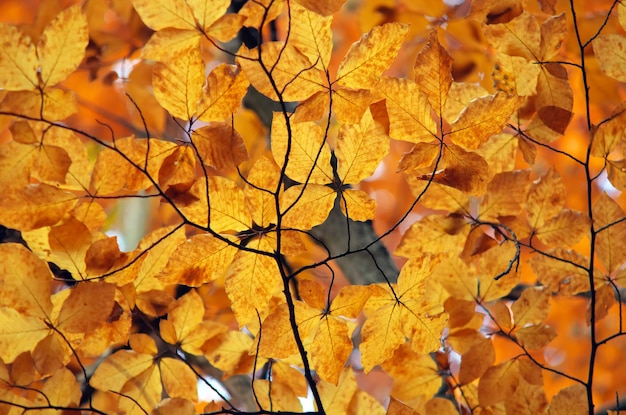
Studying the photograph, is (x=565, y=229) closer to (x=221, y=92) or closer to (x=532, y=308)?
(x=532, y=308)

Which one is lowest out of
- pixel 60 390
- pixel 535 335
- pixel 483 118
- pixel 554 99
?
pixel 60 390

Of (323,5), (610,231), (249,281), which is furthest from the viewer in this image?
(610,231)

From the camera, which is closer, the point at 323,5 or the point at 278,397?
the point at 323,5

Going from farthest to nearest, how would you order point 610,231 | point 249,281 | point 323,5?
point 610,231 < point 249,281 < point 323,5

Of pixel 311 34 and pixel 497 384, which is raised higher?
pixel 311 34

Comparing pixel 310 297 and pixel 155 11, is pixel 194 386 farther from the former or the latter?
pixel 155 11

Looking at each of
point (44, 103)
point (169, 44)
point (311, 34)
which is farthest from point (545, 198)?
point (44, 103)

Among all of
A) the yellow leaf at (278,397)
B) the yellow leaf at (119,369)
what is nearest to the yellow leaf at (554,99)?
the yellow leaf at (278,397)

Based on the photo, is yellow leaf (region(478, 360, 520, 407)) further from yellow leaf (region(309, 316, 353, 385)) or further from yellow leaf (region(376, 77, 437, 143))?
yellow leaf (region(376, 77, 437, 143))
